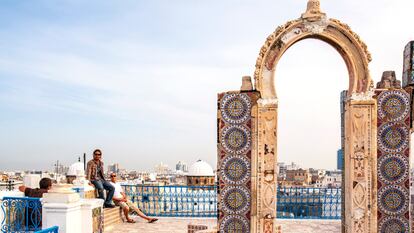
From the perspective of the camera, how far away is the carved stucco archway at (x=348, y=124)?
24.2ft

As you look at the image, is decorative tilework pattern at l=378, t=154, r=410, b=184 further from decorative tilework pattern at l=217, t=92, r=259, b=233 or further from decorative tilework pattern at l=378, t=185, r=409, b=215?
decorative tilework pattern at l=217, t=92, r=259, b=233

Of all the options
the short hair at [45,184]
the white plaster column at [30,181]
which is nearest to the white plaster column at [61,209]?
the short hair at [45,184]

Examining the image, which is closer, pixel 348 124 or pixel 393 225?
pixel 393 225

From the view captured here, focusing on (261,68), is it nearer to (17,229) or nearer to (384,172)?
(384,172)

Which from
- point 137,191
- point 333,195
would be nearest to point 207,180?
point 137,191

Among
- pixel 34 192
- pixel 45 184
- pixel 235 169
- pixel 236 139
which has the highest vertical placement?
pixel 236 139

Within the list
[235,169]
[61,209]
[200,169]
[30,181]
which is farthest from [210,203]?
[200,169]

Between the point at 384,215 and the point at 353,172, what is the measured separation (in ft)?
3.02

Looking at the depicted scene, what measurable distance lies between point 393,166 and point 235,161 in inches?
108

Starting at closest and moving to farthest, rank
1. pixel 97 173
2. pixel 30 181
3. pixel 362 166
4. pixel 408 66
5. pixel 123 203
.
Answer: pixel 362 166 → pixel 408 66 → pixel 30 181 → pixel 97 173 → pixel 123 203

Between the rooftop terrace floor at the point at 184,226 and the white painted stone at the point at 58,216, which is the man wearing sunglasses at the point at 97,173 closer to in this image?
the rooftop terrace floor at the point at 184,226

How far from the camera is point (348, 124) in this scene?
7.55m

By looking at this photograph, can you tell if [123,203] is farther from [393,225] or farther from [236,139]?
[393,225]

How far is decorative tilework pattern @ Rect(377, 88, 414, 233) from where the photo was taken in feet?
24.4
